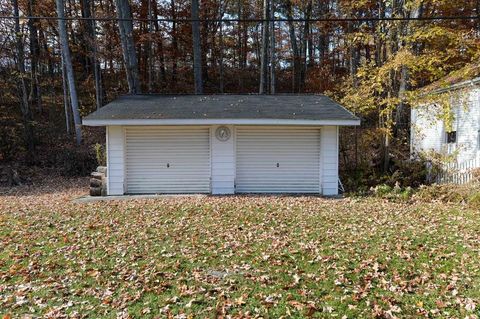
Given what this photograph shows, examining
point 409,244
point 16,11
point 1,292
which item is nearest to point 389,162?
point 409,244

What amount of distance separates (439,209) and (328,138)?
145 inches

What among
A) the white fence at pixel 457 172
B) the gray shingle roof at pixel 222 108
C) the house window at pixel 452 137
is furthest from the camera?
the house window at pixel 452 137

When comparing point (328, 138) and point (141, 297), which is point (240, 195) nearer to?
point (328, 138)

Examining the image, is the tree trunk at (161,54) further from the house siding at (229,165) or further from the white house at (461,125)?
the white house at (461,125)

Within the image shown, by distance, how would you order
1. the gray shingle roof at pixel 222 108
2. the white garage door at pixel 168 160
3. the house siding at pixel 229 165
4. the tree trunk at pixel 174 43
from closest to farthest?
the gray shingle roof at pixel 222 108
the house siding at pixel 229 165
the white garage door at pixel 168 160
the tree trunk at pixel 174 43

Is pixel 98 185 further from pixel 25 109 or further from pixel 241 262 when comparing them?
pixel 25 109

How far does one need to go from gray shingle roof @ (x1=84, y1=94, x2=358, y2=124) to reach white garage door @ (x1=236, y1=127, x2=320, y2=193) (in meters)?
0.64

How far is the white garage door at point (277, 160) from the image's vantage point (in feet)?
36.6

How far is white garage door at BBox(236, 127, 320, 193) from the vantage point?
11164 mm

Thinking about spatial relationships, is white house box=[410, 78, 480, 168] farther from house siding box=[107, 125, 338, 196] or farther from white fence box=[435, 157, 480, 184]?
house siding box=[107, 125, 338, 196]

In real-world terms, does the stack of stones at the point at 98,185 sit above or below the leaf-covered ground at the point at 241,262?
above

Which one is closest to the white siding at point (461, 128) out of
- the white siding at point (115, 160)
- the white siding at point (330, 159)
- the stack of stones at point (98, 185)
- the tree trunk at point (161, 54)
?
the white siding at point (330, 159)

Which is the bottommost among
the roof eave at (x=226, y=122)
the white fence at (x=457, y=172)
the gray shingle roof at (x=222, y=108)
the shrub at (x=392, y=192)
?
the shrub at (x=392, y=192)

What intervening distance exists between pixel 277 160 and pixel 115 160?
4.74 m
